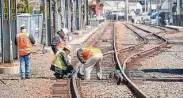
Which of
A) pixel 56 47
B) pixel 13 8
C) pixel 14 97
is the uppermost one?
pixel 13 8

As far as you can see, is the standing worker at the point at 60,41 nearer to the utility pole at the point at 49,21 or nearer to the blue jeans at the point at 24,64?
the blue jeans at the point at 24,64

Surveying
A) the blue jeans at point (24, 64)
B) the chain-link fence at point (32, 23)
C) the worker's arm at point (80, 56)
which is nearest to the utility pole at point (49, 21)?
the chain-link fence at point (32, 23)

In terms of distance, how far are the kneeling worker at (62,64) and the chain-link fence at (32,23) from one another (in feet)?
51.6

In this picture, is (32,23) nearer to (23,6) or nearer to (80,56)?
(23,6)

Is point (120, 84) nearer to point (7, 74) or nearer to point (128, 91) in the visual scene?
point (128, 91)

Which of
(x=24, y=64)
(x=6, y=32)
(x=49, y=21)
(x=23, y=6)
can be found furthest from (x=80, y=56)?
(x=23, y=6)

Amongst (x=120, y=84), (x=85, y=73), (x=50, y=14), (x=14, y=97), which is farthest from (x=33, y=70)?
(x=50, y=14)

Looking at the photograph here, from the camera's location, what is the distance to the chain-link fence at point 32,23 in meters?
32.1

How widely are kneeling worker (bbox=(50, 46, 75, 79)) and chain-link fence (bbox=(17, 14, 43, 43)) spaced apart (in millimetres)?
15736

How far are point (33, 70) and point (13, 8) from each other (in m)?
2.76

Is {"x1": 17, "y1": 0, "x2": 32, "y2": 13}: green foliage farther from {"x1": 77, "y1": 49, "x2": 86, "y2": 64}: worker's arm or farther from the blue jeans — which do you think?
{"x1": 77, "y1": 49, "x2": 86, "y2": 64}: worker's arm

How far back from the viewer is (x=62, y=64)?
50.5ft

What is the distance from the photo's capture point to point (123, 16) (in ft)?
531

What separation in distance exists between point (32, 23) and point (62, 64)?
65.0ft
